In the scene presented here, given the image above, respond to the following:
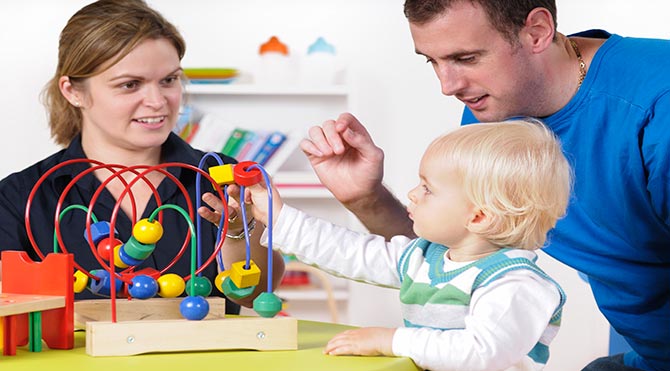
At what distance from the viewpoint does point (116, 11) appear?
2119 mm

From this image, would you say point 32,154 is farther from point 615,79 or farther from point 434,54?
point 615,79

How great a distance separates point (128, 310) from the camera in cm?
141

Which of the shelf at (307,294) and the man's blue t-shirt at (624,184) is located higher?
the man's blue t-shirt at (624,184)

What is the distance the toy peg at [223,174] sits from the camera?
1446 millimetres

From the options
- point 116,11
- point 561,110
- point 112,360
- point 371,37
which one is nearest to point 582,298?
point 371,37

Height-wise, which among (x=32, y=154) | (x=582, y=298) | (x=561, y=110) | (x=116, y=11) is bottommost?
(x=582, y=298)

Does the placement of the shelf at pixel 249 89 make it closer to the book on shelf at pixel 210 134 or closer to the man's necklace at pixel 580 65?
the book on shelf at pixel 210 134

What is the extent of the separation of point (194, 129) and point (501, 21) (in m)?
2.19

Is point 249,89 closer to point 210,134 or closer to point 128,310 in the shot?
point 210,134

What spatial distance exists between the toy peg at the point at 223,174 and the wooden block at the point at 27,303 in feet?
0.98

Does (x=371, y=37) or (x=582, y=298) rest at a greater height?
(x=371, y=37)

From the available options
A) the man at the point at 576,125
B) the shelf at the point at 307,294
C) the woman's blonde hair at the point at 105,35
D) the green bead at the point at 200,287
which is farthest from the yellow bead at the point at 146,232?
the shelf at the point at 307,294

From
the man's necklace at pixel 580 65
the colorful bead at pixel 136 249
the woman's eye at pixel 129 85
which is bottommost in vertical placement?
the colorful bead at pixel 136 249

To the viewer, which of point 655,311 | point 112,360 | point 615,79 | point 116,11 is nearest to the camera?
point 112,360
